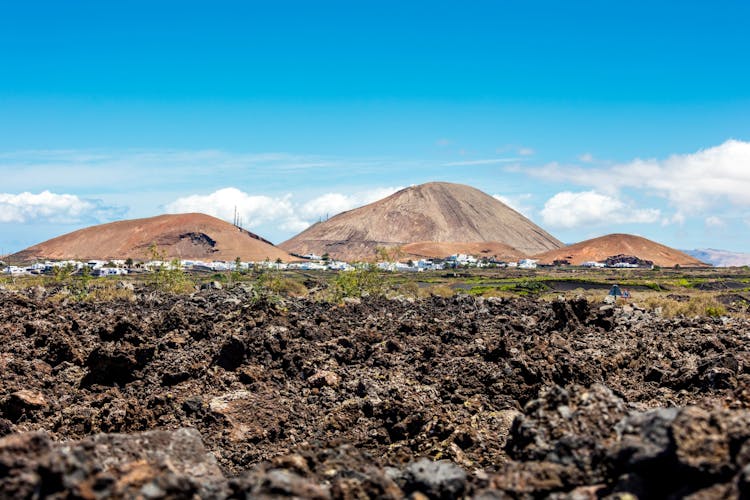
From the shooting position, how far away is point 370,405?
1289 cm

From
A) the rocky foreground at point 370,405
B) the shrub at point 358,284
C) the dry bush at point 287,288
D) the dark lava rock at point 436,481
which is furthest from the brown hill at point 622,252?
the dark lava rock at point 436,481

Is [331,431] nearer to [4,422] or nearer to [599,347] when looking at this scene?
[4,422]

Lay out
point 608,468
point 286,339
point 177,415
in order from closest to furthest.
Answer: point 608,468, point 177,415, point 286,339

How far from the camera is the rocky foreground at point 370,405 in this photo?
5.43 m

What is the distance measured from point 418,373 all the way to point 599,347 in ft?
18.1

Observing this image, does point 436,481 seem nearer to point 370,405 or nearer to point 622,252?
point 370,405

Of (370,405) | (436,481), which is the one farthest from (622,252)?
(436,481)

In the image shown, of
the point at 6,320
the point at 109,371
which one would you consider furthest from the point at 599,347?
the point at 6,320

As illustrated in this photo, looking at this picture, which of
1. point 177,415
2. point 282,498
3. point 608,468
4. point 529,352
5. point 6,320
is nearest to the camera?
point 282,498

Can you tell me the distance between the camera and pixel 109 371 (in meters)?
14.9

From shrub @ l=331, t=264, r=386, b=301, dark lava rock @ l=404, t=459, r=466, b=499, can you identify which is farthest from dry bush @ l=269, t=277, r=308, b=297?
dark lava rock @ l=404, t=459, r=466, b=499

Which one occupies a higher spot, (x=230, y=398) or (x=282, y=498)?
(x=282, y=498)

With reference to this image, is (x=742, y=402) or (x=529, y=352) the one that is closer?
(x=742, y=402)

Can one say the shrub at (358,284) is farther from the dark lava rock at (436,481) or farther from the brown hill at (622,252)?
the brown hill at (622,252)
